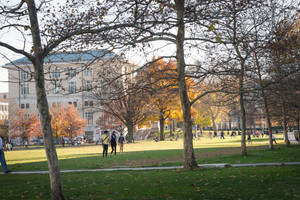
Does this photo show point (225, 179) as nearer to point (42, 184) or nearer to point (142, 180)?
point (142, 180)

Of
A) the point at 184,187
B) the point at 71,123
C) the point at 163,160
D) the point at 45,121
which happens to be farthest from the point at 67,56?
the point at 71,123

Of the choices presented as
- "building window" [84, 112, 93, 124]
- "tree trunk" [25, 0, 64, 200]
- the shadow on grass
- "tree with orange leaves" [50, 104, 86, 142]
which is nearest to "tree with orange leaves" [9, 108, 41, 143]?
"tree with orange leaves" [50, 104, 86, 142]

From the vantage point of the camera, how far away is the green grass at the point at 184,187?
33.3 ft

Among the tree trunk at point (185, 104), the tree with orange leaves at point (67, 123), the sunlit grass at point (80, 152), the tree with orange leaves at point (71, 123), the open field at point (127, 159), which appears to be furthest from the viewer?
the tree with orange leaves at point (67, 123)


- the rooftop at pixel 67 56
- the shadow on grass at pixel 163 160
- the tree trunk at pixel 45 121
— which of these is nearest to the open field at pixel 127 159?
the shadow on grass at pixel 163 160

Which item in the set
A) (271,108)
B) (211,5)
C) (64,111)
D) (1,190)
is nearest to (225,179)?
(211,5)

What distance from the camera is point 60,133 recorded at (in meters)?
80.4

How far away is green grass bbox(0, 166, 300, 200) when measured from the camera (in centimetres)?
1016

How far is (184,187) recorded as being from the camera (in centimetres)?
1157

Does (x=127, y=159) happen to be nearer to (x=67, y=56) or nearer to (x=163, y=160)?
(x=163, y=160)

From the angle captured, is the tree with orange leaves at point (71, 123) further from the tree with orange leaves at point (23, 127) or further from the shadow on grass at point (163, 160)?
the shadow on grass at point (163, 160)

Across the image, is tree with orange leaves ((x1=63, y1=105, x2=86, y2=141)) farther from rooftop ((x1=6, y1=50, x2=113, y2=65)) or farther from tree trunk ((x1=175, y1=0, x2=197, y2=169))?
rooftop ((x1=6, y1=50, x2=113, y2=65))

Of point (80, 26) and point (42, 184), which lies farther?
point (42, 184)

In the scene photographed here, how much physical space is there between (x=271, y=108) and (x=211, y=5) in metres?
25.2
